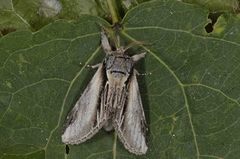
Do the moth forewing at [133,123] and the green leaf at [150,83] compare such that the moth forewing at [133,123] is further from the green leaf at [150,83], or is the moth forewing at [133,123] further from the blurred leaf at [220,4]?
the blurred leaf at [220,4]

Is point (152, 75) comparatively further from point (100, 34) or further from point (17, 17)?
point (17, 17)

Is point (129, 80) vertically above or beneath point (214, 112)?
above

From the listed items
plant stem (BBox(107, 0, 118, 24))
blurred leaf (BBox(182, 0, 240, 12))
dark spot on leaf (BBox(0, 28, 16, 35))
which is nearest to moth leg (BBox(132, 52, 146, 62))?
plant stem (BBox(107, 0, 118, 24))

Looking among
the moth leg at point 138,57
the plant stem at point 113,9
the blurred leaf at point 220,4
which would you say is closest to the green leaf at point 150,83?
the moth leg at point 138,57

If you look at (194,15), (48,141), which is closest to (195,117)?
(194,15)

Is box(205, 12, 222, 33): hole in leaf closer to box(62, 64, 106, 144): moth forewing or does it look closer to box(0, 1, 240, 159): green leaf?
box(0, 1, 240, 159): green leaf

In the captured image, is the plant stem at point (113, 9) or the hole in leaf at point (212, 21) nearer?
the hole in leaf at point (212, 21)
